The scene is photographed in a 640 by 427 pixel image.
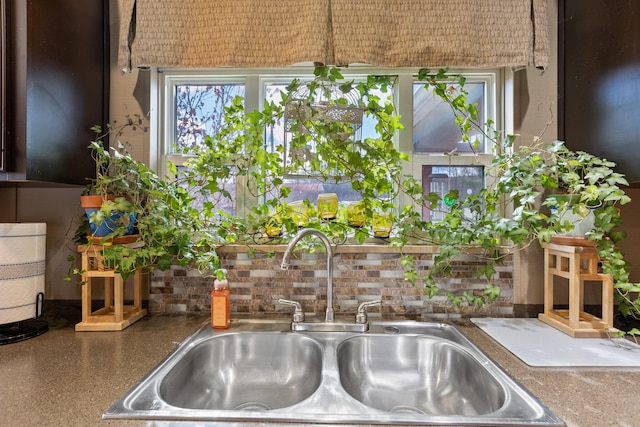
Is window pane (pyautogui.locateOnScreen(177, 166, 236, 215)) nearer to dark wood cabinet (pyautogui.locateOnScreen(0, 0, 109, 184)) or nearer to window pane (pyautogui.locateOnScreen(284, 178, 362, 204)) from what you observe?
window pane (pyautogui.locateOnScreen(284, 178, 362, 204))

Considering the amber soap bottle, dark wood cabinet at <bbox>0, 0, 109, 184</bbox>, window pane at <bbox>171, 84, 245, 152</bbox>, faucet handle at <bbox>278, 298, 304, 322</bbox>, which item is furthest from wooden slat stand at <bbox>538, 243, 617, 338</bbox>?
dark wood cabinet at <bbox>0, 0, 109, 184</bbox>

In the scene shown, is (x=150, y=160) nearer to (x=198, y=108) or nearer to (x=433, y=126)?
(x=198, y=108)

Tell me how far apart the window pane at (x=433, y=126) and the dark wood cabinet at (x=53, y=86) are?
1329 mm

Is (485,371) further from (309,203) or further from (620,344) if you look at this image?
(309,203)

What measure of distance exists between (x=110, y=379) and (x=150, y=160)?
0.87 metres

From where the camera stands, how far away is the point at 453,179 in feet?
4.96

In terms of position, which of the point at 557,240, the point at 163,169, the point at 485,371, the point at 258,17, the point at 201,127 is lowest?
the point at 485,371

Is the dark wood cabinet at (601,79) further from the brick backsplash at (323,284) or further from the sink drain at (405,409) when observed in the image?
the sink drain at (405,409)

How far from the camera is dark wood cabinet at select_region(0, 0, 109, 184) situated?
1018 millimetres

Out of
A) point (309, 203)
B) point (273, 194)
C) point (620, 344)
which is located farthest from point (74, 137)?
point (620, 344)

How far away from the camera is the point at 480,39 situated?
1.25m

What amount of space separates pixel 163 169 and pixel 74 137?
356 mm

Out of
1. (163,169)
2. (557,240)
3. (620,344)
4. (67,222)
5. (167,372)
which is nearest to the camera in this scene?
(167,372)

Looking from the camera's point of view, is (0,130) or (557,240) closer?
(0,130)
